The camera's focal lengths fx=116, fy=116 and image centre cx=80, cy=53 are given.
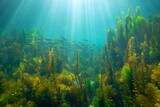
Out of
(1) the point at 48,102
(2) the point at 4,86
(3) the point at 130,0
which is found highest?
(3) the point at 130,0

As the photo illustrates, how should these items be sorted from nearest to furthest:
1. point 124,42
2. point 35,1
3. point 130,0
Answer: point 124,42 → point 130,0 → point 35,1

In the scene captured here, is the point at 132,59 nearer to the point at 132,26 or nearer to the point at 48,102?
the point at 48,102

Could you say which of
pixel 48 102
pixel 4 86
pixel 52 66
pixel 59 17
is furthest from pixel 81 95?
pixel 59 17

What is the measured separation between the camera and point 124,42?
340 inches

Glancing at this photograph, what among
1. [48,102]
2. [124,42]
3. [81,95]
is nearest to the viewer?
[48,102]

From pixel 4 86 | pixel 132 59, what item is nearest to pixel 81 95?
pixel 132 59

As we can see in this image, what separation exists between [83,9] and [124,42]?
2981cm

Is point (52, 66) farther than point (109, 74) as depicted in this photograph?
No

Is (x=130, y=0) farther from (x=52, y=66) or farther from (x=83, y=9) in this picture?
(x=52, y=66)

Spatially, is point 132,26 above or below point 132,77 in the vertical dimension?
above

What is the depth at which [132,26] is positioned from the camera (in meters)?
9.05

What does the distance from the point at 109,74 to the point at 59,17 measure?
124 ft

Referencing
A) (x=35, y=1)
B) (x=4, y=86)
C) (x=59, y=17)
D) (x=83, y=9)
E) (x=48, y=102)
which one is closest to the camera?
(x=48, y=102)

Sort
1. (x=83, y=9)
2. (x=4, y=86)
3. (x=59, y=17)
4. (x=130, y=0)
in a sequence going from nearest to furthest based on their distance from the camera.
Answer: (x=4, y=86)
(x=130, y=0)
(x=83, y=9)
(x=59, y=17)
